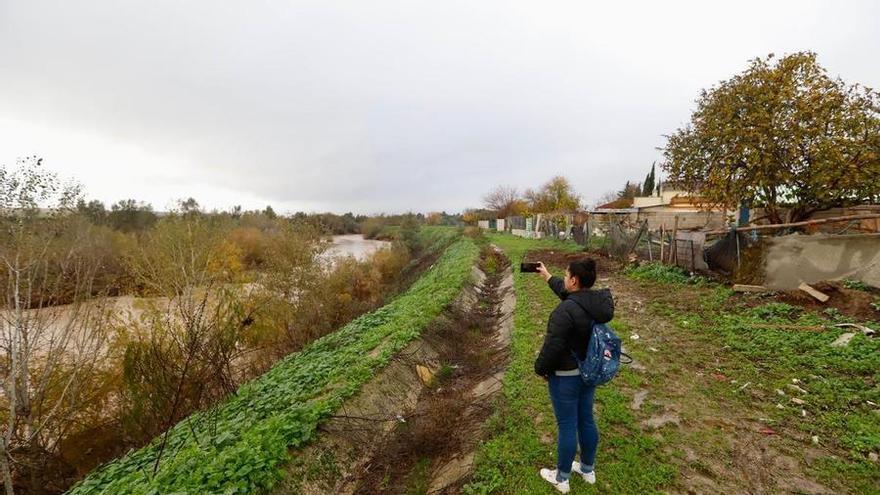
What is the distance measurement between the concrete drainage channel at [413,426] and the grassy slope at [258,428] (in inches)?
9.2

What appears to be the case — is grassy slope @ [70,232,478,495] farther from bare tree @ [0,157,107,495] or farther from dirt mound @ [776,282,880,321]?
dirt mound @ [776,282,880,321]

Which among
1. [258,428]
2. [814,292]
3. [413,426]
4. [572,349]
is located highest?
[572,349]

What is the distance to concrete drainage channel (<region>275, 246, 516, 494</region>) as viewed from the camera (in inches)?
162

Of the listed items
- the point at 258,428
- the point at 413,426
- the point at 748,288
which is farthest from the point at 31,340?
the point at 748,288

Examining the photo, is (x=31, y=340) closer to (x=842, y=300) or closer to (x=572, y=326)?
(x=572, y=326)

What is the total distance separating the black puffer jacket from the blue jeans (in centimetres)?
16

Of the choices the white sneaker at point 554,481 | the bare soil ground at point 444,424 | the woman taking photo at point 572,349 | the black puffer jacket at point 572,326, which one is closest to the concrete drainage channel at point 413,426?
the bare soil ground at point 444,424

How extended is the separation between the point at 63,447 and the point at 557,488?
929 cm

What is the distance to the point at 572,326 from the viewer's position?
2684 millimetres

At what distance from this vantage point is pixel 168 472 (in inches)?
156

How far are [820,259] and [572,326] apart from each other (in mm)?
8690

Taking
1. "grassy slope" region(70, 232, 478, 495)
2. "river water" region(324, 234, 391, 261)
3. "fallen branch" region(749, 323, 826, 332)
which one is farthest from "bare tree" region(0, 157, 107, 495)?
"fallen branch" region(749, 323, 826, 332)

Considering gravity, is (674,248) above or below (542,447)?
above

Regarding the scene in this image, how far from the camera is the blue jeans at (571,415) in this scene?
282cm
